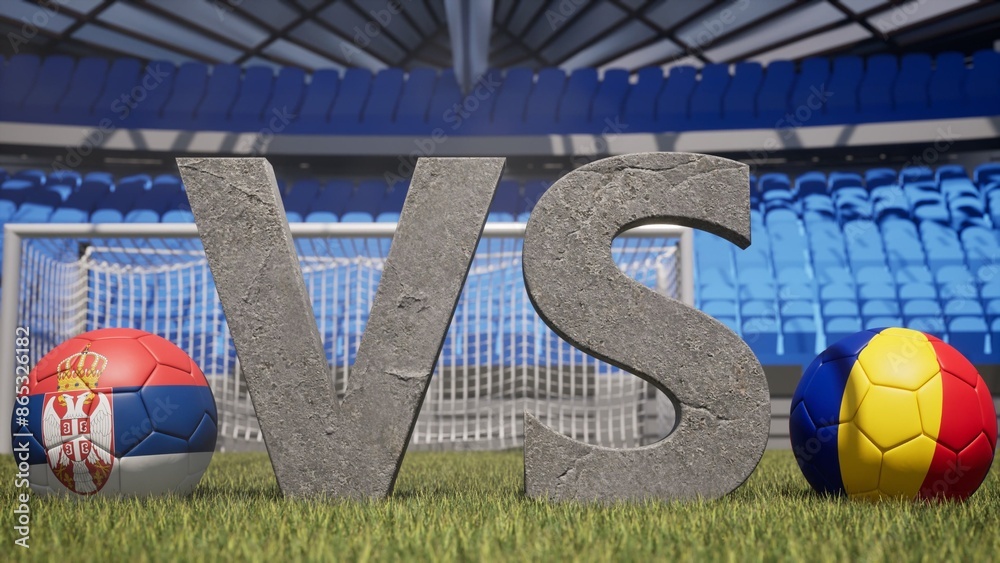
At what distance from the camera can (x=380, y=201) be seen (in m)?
11.2

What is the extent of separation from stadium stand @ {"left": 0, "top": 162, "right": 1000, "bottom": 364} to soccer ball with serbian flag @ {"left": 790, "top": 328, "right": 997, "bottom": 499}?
538 centimetres

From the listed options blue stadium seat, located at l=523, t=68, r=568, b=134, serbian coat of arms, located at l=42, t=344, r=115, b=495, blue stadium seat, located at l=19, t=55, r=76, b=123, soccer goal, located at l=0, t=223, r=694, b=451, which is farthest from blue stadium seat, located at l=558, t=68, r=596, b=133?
serbian coat of arms, located at l=42, t=344, r=115, b=495

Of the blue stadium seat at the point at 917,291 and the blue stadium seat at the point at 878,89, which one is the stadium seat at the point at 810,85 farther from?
the blue stadium seat at the point at 917,291

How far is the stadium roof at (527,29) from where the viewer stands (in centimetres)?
1120

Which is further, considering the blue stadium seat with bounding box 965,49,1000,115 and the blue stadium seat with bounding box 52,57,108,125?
the blue stadium seat with bounding box 52,57,108,125

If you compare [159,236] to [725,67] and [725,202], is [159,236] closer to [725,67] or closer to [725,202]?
[725,202]

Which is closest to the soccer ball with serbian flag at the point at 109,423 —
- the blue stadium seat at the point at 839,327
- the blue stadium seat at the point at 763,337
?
the blue stadium seat at the point at 763,337

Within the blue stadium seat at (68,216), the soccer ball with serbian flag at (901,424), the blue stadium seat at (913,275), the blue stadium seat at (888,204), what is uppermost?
the blue stadium seat at (68,216)

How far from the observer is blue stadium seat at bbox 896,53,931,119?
1092cm

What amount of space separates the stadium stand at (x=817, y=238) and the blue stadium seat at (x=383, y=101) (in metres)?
0.88

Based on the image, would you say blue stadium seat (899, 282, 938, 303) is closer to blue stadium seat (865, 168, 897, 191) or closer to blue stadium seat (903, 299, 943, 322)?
blue stadium seat (903, 299, 943, 322)

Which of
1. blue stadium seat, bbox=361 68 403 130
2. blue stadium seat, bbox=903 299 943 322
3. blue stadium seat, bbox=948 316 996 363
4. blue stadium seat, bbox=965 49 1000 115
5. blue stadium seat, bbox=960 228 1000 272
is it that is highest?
blue stadium seat, bbox=361 68 403 130

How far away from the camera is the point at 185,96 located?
11.6 meters

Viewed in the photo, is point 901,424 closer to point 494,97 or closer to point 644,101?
point 644,101
